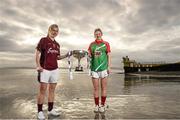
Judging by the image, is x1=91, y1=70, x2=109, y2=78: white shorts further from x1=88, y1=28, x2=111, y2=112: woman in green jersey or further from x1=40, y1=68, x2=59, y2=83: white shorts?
x1=40, y1=68, x2=59, y2=83: white shorts

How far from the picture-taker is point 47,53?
232 inches

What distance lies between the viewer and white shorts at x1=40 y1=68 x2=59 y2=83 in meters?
5.77

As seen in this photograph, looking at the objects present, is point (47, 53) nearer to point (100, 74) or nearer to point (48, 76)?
point (48, 76)

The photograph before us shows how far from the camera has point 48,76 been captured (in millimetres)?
5844

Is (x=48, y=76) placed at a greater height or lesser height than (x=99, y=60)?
lesser

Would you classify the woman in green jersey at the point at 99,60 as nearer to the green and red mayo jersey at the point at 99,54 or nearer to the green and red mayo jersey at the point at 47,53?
the green and red mayo jersey at the point at 99,54

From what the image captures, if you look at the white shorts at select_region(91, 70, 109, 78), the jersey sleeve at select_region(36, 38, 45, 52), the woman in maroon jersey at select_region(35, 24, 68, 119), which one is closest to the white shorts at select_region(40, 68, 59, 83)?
the woman in maroon jersey at select_region(35, 24, 68, 119)

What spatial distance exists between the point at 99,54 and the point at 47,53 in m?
1.47

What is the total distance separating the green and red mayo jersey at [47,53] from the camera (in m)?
5.81

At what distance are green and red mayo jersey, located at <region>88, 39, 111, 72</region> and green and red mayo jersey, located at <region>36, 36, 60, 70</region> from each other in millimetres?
1162

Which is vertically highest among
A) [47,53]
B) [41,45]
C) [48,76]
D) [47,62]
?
[41,45]

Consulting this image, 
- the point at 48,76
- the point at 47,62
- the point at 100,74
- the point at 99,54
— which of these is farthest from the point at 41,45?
the point at 100,74

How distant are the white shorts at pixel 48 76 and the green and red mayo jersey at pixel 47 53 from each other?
0.31 feet

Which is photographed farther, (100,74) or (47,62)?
(100,74)
